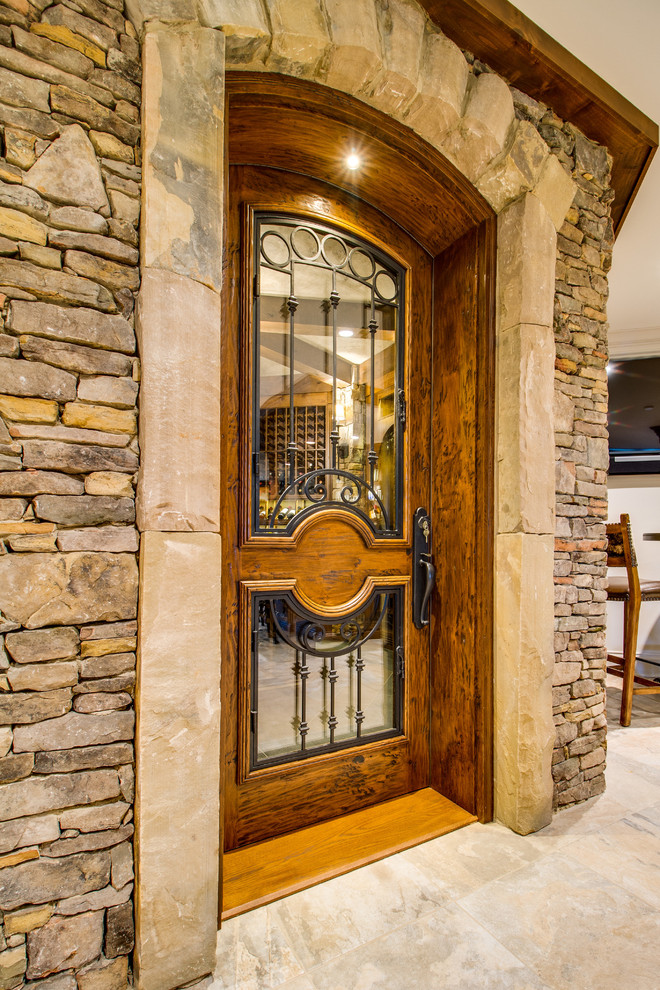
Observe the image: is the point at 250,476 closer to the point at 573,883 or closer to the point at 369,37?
the point at 369,37

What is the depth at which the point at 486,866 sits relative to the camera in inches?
60.9

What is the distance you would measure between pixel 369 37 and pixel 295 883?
261 centimetres

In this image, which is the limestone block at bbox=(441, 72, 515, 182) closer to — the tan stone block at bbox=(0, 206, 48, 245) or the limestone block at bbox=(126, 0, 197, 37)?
the limestone block at bbox=(126, 0, 197, 37)

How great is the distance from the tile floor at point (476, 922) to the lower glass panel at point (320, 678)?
427mm

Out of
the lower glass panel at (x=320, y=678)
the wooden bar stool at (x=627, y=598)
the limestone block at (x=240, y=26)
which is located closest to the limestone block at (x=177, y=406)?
the lower glass panel at (x=320, y=678)

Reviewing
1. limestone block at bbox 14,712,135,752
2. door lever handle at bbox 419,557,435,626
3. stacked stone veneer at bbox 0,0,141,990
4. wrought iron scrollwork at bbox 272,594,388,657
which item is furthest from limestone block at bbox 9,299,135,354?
door lever handle at bbox 419,557,435,626

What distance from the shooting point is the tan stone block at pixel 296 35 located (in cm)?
130

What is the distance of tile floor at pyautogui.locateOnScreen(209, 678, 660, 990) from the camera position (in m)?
1.16

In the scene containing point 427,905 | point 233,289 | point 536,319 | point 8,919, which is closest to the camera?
point 8,919

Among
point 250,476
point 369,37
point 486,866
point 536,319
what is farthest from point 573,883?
point 369,37

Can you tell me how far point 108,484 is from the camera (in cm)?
113

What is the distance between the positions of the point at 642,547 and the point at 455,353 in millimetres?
3648

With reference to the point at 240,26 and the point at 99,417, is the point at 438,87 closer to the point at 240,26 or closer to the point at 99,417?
the point at 240,26

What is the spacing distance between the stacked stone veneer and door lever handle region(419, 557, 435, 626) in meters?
1.24
